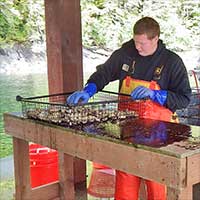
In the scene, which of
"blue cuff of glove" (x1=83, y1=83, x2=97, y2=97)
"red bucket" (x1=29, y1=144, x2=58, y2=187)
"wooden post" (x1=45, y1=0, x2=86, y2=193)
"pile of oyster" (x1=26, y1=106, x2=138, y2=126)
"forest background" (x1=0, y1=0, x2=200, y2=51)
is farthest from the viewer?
"forest background" (x1=0, y1=0, x2=200, y2=51)

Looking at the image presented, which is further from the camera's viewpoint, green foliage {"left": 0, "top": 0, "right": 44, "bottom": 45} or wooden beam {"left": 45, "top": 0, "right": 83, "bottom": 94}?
green foliage {"left": 0, "top": 0, "right": 44, "bottom": 45}

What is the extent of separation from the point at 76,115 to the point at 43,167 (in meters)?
1.08

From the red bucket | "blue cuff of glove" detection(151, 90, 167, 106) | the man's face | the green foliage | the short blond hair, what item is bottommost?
the red bucket

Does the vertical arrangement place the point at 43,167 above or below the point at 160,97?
below

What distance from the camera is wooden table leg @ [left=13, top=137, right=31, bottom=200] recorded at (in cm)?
239

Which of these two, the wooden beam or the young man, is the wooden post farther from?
the young man

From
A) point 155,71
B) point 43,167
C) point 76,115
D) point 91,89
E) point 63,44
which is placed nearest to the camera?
point 76,115

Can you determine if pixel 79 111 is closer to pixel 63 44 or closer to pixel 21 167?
pixel 21 167

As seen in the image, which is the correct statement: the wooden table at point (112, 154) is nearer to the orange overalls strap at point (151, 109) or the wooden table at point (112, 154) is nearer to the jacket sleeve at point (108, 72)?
the orange overalls strap at point (151, 109)

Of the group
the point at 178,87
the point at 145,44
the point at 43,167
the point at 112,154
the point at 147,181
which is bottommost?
the point at 43,167

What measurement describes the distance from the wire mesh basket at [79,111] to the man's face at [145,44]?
0.93 feet

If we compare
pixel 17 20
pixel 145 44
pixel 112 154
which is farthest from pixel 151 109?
pixel 17 20

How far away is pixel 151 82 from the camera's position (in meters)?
2.23

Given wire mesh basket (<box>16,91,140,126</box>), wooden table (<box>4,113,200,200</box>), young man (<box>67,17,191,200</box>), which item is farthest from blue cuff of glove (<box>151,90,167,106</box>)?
wooden table (<box>4,113,200,200</box>)
